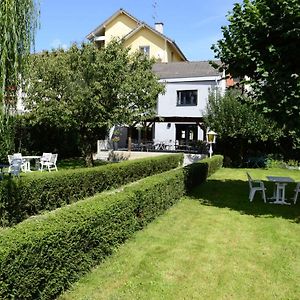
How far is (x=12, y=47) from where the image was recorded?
6.54 meters

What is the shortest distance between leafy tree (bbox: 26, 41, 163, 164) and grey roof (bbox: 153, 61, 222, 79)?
41.0ft

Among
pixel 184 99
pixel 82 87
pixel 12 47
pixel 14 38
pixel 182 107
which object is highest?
pixel 184 99

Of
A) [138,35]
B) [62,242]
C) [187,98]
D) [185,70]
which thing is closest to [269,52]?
[62,242]

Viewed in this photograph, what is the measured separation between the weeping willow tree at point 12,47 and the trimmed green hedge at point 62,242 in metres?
2.29

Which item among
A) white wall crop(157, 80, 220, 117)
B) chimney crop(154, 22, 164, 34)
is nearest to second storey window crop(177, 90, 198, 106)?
white wall crop(157, 80, 220, 117)

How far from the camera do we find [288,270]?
6082mm

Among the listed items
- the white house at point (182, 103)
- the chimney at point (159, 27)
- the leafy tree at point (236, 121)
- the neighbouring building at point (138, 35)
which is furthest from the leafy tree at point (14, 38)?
the chimney at point (159, 27)

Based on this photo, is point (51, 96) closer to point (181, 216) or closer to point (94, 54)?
point (94, 54)

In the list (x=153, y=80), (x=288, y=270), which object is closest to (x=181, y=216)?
(x=288, y=270)

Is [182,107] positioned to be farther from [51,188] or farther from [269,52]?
[51,188]

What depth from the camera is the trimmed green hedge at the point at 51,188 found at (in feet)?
29.9

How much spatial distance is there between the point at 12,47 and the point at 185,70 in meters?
28.2

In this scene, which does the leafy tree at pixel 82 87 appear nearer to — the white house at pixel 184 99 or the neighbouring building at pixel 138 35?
the white house at pixel 184 99

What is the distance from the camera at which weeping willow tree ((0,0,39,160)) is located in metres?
6.27
